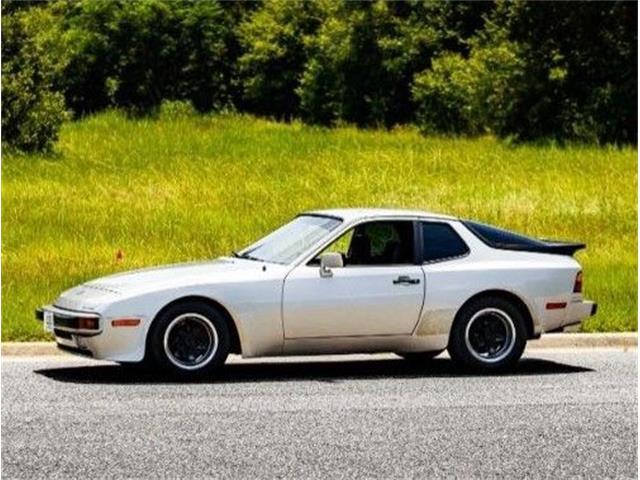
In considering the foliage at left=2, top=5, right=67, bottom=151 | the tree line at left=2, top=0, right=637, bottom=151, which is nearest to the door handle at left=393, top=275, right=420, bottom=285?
the foliage at left=2, top=5, right=67, bottom=151

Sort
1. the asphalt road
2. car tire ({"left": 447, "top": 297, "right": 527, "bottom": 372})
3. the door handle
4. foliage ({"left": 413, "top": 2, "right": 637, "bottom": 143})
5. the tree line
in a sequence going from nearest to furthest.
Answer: the asphalt road → the door handle → car tire ({"left": 447, "top": 297, "right": 527, "bottom": 372}) → foliage ({"left": 413, "top": 2, "right": 637, "bottom": 143}) → the tree line

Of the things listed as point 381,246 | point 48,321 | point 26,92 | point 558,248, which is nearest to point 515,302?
point 558,248

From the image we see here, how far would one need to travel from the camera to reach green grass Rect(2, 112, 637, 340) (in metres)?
19.8

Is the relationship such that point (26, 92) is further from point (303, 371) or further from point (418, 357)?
point (303, 371)

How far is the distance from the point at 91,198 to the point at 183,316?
15273mm

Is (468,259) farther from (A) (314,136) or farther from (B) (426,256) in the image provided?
(A) (314,136)

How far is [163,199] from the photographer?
86.1ft

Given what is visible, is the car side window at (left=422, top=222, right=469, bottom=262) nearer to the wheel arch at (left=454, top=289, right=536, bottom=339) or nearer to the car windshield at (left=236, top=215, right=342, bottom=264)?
the wheel arch at (left=454, top=289, right=536, bottom=339)

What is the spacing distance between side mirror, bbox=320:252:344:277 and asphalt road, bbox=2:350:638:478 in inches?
33.3

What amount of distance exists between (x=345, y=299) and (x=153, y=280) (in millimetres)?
1486

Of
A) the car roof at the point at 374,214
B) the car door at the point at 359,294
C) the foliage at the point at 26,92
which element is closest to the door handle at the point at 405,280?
the car door at the point at 359,294

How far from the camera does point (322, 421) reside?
9.75 metres

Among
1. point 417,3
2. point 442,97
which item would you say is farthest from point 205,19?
point 442,97

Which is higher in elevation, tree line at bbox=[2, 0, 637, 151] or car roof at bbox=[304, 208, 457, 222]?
tree line at bbox=[2, 0, 637, 151]
